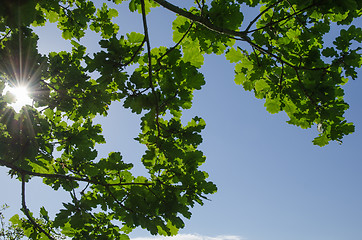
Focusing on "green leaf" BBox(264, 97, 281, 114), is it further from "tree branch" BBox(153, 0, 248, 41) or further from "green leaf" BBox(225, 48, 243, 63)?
"tree branch" BBox(153, 0, 248, 41)

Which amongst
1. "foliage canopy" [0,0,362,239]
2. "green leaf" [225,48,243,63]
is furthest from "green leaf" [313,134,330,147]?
"green leaf" [225,48,243,63]

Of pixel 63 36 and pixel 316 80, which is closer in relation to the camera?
pixel 316 80

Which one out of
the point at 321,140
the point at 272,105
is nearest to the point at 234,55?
the point at 272,105

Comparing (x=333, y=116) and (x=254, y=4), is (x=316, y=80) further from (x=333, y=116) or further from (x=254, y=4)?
(x=254, y=4)

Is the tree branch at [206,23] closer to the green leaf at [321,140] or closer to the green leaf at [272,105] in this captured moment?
the green leaf at [272,105]

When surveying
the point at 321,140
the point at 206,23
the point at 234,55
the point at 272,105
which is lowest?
the point at 321,140

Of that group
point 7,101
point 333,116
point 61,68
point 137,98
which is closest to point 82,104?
point 61,68

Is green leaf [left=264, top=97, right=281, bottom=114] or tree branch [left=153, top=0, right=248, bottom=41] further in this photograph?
green leaf [left=264, top=97, right=281, bottom=114]

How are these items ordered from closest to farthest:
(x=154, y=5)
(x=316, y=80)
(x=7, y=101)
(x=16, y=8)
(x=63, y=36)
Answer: (x=16, y=8) → (x=316, y=80) → (x=7, y=101) → (x=154, y=5) → (x=63, y=36)

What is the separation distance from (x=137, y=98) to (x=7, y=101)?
2396 mm

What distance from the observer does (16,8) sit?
198 cm

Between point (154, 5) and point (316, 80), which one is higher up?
point (154, 5)

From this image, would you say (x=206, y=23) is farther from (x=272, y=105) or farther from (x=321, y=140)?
(x=321, y=140)

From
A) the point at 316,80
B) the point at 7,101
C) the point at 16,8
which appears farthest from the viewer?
the point at 7,101
